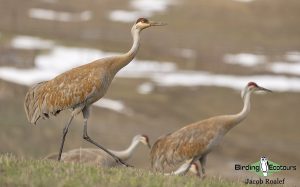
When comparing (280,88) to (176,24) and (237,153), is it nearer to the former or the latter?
(237,153)

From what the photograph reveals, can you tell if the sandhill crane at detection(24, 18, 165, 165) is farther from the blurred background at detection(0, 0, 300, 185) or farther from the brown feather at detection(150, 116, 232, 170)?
the blurred background at detection(0, 0, 300, 185)

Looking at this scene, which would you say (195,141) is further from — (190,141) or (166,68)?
(166,68)

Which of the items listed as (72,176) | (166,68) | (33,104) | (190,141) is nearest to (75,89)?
(33,104)

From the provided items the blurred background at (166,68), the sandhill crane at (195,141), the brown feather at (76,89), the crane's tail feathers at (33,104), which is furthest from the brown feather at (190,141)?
the blurred background at (166,68)

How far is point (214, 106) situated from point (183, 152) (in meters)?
33.1

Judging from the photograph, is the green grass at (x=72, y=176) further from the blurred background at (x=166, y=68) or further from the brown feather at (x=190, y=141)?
the blurred background at (x=166, y=68)

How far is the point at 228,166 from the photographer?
102ft

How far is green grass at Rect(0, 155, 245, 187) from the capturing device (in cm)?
921

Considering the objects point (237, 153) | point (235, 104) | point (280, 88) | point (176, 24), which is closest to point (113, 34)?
point (176, 24)

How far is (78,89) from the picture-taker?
12.4 meters

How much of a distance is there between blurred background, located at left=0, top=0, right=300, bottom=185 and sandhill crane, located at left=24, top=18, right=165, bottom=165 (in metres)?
11.4

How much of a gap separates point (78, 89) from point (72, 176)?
2.97 metres

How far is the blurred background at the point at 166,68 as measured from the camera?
3272cm

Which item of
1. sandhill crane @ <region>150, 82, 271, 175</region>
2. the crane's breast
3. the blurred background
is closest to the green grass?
the crane's breast
